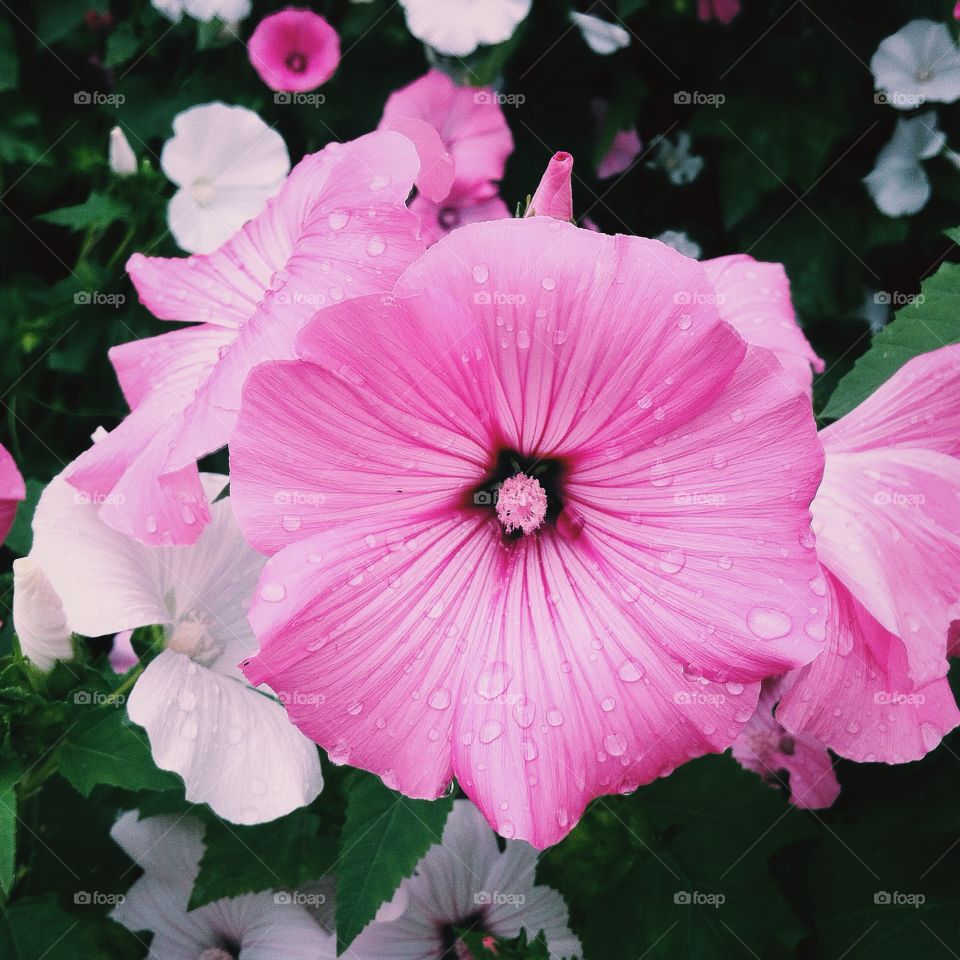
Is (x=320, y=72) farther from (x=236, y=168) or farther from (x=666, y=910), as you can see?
(x=666, y=910)

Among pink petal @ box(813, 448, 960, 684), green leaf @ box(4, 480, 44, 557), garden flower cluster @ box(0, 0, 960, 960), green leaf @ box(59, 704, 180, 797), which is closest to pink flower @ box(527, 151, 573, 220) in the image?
garden flower cluster @ box(0, 0, 960, 960)

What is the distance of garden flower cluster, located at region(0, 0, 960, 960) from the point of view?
0.64 m

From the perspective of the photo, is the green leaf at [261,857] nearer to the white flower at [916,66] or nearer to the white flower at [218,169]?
the white flower at [218,169]

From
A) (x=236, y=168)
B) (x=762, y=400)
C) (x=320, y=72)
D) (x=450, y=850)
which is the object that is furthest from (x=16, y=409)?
(x=762, y=400)

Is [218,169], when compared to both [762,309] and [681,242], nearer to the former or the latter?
A: [681,242]

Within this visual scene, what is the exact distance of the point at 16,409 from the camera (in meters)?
1.90

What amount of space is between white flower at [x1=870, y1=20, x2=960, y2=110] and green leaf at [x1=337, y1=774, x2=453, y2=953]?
4.46ft

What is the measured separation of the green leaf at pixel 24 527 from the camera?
1.19m

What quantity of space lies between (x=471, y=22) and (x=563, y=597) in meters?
1.16

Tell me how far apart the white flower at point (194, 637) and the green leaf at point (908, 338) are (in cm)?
65

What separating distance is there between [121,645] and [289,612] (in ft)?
2.07

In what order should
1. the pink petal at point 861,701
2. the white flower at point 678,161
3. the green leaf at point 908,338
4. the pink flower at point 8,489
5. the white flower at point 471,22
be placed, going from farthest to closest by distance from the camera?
1. the white flower at point 678,161
2. the white flower at point 471,22
3. the green leaf at point 908,338
4. the pink flower at point 8,489
5. the pink petal at point 861,701

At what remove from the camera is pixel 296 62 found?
168 centimetres

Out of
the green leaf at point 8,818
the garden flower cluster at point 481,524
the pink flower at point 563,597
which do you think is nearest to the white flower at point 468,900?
the garden flower cluster at point 481,524
